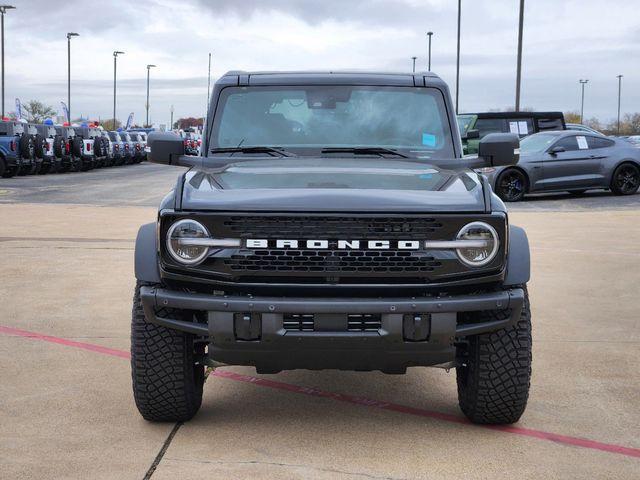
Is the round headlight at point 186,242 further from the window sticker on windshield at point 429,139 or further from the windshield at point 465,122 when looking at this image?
the windshield at point 465,122

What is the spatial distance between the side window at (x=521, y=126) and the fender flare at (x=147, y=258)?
23.6 meters

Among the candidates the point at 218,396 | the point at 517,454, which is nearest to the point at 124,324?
the point at 218,396

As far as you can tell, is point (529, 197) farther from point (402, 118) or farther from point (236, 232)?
point (236, 232)

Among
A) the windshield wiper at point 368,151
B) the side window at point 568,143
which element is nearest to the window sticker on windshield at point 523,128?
the side window at point 568,143

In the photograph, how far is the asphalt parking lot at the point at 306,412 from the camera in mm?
4242

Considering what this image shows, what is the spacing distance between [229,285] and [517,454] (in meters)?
1.48

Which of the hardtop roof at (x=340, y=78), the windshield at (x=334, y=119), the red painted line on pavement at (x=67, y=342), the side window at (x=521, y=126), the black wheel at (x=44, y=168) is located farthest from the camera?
the black wheel at (x=44, y=168)

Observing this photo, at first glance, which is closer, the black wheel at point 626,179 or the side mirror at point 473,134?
the side mirror at point 473,134

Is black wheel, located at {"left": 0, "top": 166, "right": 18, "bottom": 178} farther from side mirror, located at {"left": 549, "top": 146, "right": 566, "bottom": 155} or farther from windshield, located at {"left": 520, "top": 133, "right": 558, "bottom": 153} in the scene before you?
side mirror, located at {"left": 549, "top": 146, "right": 566, "bottom": 155}

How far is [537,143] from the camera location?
21.1m

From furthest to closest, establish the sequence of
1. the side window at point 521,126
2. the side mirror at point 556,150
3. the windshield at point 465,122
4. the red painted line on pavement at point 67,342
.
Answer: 1. the side window at point 521,126
2. the windshield at point 465,122
3. the side mirror at point 556,150
4. the red painted line on pavement at point 67,342

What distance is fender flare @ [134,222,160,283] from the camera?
14.5 ft

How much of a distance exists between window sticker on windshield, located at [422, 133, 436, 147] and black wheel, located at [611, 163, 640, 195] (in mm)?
17026

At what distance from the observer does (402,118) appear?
5684mm
